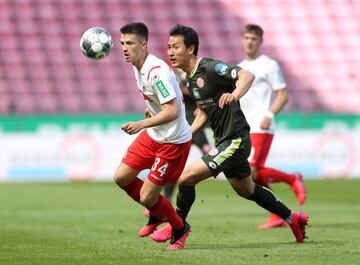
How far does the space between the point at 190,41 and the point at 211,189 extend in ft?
27.8

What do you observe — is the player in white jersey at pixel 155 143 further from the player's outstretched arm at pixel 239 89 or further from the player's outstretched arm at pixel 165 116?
the player's outstretched arm at pixel 239 89

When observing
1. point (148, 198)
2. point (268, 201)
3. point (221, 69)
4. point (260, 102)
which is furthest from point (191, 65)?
point (260, 102)

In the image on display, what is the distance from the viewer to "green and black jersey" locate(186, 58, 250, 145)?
7.88 metres

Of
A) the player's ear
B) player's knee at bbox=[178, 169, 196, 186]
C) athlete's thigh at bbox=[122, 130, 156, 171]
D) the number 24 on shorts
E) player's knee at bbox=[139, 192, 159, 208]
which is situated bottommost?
player's knee at bbox=[139, 192, 159, 208]

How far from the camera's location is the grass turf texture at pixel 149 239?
719 centimetres

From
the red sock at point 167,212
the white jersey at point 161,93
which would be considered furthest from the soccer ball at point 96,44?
the red sock at point 167,212

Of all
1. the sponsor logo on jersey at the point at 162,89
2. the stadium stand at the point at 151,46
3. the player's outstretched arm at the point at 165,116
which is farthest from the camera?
the stadium stand at the point at 151,46

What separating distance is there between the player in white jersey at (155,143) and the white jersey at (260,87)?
2.41 meters

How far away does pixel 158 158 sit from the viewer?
7.86 metres

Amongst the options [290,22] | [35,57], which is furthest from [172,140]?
[290,22]

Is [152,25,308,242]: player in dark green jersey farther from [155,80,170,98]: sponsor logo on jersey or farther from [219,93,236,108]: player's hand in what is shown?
[155,80,170,98]: sponsor logo on jersey

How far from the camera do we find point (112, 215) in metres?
→ 11.4

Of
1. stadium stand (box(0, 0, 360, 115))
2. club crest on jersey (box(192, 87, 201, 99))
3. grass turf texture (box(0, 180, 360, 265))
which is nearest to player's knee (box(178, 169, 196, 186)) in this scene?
grass turf texture (box(0, 180, 360, 265))

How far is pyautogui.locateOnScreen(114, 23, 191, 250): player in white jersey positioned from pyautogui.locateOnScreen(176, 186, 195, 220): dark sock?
143 millimetres
